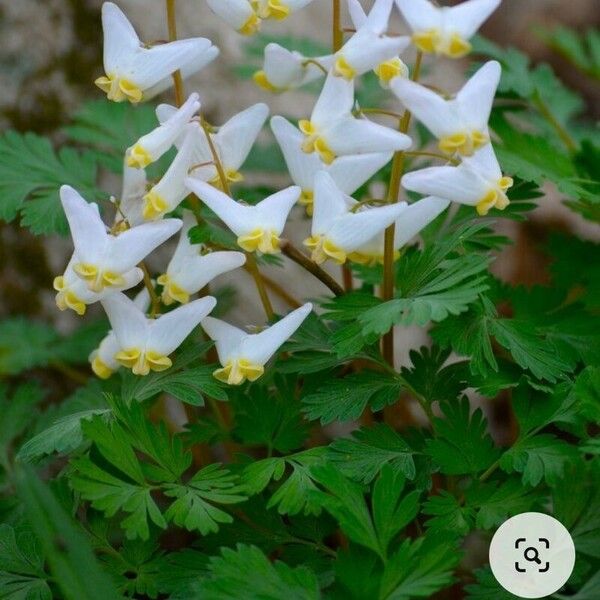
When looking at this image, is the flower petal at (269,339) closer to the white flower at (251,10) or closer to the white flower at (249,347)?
the white flower at (249,347)

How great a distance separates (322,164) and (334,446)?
0.52 metres

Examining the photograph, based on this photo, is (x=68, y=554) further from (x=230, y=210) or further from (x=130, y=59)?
(x=130, y=59)

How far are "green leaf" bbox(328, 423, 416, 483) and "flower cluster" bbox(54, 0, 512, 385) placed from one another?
20 centimetres

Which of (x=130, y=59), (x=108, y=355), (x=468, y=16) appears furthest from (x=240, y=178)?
(x=468, y=16)

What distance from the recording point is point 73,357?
7.41 feet

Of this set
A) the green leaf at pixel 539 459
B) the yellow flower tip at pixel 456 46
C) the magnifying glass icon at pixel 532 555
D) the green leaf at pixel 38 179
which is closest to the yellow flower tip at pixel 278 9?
the yellow flower tip at pixel 456 46

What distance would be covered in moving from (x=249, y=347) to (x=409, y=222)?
367 millimetres

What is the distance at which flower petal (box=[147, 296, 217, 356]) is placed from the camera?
4.89ft

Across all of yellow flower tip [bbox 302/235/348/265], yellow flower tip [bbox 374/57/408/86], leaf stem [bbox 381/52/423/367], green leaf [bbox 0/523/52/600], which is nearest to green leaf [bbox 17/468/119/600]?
green leaf [bbox 0/523/52/600]

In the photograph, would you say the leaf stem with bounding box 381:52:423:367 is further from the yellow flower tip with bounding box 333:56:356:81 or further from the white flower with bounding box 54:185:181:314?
the white flower with bounding box 54:185:181:314

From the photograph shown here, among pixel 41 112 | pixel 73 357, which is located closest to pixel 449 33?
pixel 73 357

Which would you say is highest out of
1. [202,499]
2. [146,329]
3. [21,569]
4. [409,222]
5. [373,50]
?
[373,50]

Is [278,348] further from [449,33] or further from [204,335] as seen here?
[449,33]

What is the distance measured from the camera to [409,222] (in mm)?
1537
